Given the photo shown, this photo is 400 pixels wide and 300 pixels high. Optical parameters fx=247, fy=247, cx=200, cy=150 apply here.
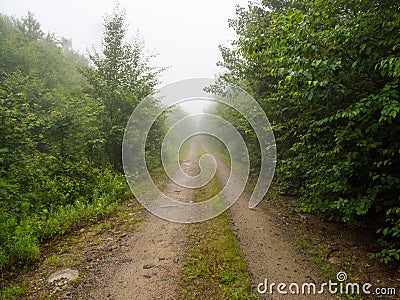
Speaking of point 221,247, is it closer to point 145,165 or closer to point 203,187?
point 203,187

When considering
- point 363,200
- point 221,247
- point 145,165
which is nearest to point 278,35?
point 363,200

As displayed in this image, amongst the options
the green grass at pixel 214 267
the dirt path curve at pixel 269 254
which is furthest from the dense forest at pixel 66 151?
the dirt path curve at pixel 269 254

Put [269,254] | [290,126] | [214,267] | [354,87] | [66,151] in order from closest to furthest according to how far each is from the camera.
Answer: [214,267] → [354,87] → [269,254] → [290,126] → [66,151]

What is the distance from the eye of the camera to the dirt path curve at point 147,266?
3572 millimetres

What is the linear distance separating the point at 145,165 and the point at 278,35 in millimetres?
8326

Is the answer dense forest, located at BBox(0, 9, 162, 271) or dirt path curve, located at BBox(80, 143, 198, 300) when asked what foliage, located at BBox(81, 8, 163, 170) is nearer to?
dense forest, located at BBox(0, 9, 162, 271)

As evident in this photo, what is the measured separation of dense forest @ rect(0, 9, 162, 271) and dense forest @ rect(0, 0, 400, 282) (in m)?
0.03

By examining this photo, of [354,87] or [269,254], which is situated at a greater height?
[354,87]

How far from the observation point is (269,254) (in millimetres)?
4703

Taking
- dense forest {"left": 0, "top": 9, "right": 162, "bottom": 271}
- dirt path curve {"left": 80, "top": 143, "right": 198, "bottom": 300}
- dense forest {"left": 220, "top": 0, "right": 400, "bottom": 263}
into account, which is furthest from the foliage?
dense forest {"left": 220, "top": 0, "right": 400, "bottom": 263}

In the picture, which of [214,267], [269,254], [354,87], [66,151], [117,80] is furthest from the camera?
[117,80]

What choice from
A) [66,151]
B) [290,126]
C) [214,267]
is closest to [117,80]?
[66,151]

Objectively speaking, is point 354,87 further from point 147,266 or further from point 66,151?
point 66,151

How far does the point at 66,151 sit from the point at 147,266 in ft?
18.1
